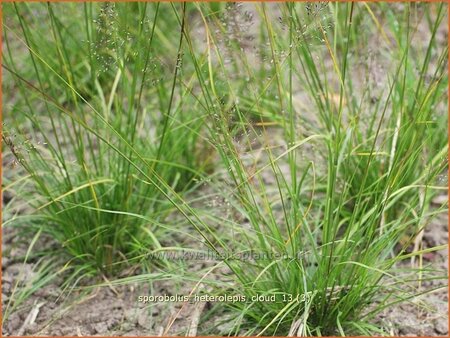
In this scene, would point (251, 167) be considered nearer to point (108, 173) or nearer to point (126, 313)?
point (108, 173)

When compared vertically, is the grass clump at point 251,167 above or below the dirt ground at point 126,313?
above

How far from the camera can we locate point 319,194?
8.34ft

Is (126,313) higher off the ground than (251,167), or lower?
lower

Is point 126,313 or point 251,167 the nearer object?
point 126,313

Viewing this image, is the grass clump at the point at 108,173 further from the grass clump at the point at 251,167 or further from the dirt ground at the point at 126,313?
the dirt ground at the point at 126,313

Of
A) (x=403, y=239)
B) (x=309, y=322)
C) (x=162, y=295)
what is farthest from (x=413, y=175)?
(x=162, y=295)

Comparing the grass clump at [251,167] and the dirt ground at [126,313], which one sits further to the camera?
the dirt ground at [126,313]

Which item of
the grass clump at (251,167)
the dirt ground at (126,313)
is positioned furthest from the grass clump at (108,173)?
the dirt ground at (126,313)

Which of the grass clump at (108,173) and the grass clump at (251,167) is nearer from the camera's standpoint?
the grass clump at (251,167)

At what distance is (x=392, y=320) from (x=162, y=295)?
69 centimetres

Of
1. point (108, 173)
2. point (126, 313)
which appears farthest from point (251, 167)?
point (126, 313)

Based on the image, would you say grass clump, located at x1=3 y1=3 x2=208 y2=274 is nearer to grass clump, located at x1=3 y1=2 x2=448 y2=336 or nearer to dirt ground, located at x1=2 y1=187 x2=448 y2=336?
grass clump, located at x1=3 y1=2 x2=448 y2=336

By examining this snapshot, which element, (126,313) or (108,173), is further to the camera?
(108,173)

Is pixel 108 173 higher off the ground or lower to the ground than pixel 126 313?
higher
